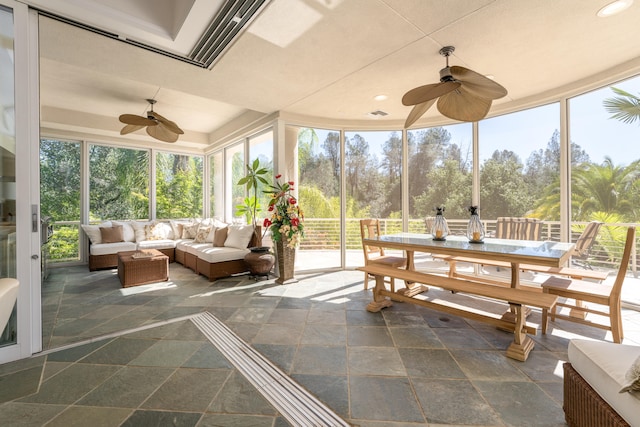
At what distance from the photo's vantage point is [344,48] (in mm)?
2703

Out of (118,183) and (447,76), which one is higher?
(447,76)

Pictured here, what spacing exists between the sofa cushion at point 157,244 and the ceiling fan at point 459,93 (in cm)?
544

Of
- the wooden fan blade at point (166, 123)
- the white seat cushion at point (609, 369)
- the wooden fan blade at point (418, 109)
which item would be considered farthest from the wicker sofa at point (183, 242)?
the white seat cushion at point (609, 369)

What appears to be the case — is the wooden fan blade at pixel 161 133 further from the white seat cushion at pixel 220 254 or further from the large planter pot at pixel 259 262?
the large planter pot at pixel 259 262

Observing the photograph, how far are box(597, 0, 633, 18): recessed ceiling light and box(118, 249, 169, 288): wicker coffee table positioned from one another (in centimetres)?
573

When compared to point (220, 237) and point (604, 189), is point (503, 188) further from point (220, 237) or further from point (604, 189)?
point (220, 237)

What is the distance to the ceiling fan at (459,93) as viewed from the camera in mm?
2186

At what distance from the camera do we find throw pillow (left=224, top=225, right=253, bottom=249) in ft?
15.9

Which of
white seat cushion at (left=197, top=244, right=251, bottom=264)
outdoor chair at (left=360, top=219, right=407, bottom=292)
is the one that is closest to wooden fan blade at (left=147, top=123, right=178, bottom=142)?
white seat cushion at (left=197, top=244, right=251, bottom=264)

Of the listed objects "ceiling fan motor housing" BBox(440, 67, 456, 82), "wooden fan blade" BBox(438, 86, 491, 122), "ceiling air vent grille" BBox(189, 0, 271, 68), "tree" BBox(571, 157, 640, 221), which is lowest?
"tree" BBox(571, 157, 640, 221)

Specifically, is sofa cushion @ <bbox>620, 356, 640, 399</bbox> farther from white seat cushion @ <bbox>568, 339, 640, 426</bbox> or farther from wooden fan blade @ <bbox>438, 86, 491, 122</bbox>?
wooden fan blade @ <bbox>438, 86, 491, 122</bbox>

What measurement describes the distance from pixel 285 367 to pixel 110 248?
495 centimetres

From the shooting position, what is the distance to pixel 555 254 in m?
2.20

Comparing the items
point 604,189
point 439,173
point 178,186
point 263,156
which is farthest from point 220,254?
point 604,189
